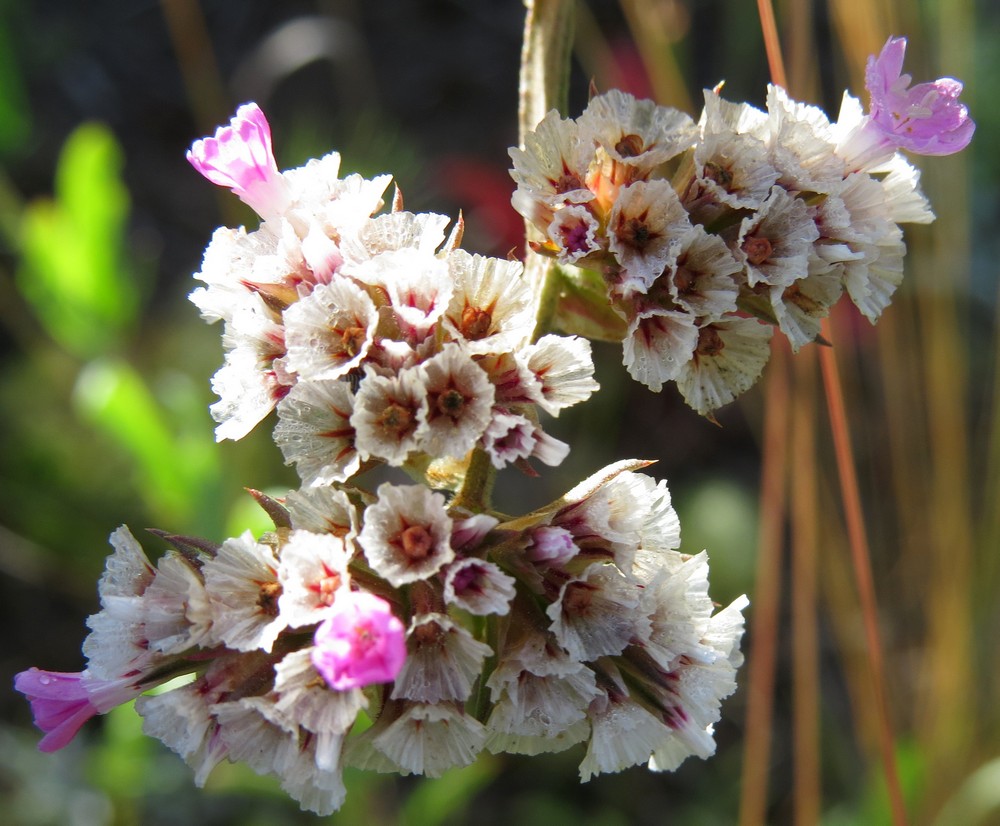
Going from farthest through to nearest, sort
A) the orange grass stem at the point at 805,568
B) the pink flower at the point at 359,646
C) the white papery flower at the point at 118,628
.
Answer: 1. the orange grass stem at the point at 805,568
2. the white papery flower at the point at 118,628
3. the pink flower at the point at 359,646

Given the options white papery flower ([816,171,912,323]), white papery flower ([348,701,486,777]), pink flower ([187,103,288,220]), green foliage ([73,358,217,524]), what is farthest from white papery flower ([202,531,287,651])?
green foliage ([73,358,217,524])

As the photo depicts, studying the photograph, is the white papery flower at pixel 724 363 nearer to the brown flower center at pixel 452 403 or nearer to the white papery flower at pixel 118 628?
the brown flower center at pixel 452 403

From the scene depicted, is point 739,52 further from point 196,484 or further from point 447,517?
point 447,517

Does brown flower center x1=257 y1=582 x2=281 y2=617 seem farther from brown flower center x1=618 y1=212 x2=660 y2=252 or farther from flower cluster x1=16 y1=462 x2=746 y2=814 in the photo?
brown flower center x1=618 y1=212 x2=660 y2=252

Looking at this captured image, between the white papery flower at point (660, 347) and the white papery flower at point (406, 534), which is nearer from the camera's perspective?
the white papery flower at point (406, 534)

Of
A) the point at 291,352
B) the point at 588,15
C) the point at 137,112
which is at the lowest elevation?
the point at 291,352

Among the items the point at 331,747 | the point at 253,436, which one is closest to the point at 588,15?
the point at 253,436

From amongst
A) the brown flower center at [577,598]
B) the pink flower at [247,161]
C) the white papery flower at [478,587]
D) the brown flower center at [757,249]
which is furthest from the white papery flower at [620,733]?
the pink flower at [247,161]

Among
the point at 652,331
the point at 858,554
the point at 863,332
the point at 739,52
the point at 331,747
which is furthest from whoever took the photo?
the point at 739,52
